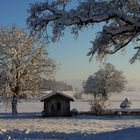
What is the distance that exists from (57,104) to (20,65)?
25.7ft

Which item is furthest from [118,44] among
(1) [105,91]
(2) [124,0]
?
(1) [105,91]

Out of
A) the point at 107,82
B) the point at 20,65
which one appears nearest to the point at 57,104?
the point at 20,65

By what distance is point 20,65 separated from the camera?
52.4m

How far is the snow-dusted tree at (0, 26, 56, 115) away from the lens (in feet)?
170

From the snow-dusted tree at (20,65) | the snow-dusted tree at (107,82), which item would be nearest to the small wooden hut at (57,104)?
the snow-dusted tree at (20,65)

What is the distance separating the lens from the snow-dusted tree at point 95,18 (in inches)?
761

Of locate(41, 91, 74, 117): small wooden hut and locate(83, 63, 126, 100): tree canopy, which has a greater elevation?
locate(83, 63, 126, 100): tree canopy

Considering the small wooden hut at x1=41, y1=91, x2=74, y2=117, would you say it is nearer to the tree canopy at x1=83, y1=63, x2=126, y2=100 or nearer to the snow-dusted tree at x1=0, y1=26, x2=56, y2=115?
the snow-dusted tree at x1=0, y1=26, x2=56, y2=115

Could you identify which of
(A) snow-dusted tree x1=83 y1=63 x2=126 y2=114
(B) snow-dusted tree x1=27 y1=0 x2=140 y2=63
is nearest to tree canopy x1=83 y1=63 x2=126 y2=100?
(A) snow-dusted tree x1=83 y1=63 x2=126 y2=114

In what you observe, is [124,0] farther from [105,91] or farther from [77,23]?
[105,91]

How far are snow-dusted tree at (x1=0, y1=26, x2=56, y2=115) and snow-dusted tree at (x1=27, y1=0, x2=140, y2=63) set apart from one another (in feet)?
99.4

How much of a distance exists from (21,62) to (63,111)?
8736 mm

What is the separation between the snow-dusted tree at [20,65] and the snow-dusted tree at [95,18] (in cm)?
3031

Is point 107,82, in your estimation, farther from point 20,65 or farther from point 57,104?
point 20,65
